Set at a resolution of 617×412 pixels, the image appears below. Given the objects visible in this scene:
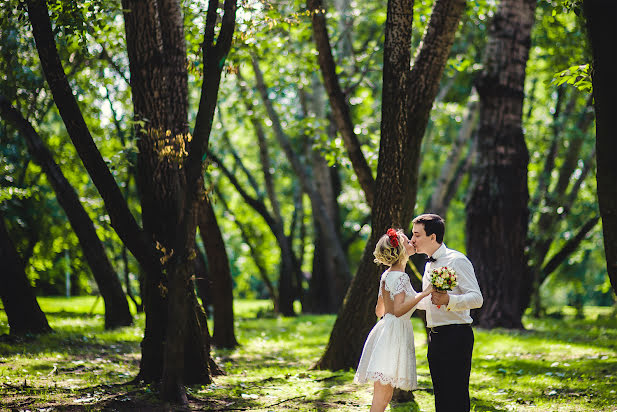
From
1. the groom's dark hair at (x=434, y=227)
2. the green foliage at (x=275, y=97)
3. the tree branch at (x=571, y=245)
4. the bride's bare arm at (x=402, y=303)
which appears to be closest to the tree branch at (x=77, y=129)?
the green foliage at (x=275, y=97)

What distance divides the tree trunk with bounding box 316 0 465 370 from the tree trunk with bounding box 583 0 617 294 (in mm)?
3609

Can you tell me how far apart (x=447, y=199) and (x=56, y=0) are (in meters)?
13.8

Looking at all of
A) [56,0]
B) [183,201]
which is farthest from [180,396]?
[56,0]

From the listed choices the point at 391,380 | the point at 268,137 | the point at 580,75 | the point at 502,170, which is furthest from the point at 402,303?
the point at 268,137

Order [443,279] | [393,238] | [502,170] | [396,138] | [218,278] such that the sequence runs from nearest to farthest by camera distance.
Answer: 1. [443,279]
2. [393,238]
3. [396,138]
4. [218,278]
5. [502,170]

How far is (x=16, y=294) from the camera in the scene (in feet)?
37.4

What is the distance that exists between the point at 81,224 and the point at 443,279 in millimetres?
9955

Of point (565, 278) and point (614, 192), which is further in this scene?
point (565, 278)

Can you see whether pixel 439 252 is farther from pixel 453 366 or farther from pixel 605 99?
pixel 605 99

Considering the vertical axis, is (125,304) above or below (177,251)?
below

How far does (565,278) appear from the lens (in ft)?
101

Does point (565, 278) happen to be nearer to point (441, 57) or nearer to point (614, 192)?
point (441, 57)

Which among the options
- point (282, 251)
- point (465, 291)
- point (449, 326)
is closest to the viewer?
point (465, 291)

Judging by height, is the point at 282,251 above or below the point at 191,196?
below
